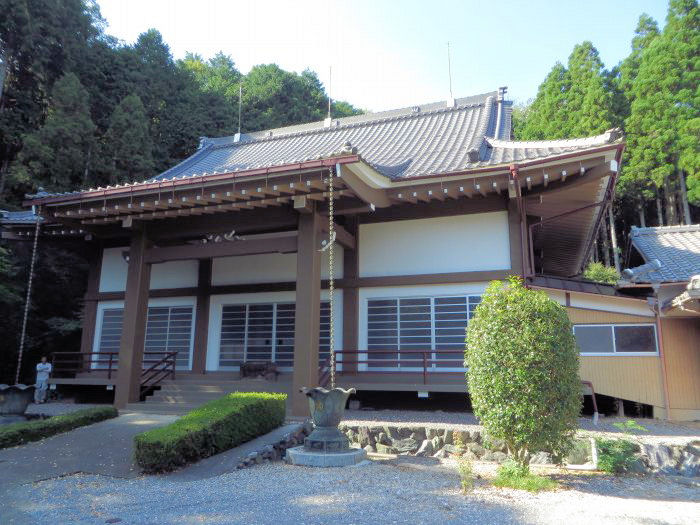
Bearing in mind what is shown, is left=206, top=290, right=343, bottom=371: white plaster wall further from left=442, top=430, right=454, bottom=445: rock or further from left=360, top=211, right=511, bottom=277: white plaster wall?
left=442, top=430, right=454, bottom=445: rock

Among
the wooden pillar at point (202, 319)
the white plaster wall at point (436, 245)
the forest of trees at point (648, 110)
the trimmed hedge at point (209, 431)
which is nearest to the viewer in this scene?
the trimmed hedge at point (209, 431)

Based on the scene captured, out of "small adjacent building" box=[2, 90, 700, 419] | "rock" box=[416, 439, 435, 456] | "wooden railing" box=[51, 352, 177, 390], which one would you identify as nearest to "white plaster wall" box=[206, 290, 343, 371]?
"small adjacent building" box=[2, 90, 700, 419]

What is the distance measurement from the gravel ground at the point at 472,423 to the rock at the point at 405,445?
30cm

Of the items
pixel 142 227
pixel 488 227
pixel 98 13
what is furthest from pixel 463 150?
pixel 98 13

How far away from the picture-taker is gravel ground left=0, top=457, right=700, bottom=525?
Result: 13.9ft

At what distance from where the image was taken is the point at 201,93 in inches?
1156

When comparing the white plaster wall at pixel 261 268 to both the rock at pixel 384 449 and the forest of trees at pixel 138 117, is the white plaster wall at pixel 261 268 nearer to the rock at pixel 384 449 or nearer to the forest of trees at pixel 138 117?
the rock at pixel 384 449

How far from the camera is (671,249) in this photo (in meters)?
11.7

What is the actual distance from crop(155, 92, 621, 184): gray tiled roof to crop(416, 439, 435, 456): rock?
472 cm

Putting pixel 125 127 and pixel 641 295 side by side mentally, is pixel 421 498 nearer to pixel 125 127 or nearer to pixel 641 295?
pixel 641 295

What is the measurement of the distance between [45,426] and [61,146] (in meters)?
13.3

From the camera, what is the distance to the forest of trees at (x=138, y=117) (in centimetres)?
1706

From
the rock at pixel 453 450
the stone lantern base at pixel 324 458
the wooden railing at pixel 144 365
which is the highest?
the wooden railing at pixel 144 365

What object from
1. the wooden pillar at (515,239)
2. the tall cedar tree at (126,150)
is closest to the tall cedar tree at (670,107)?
the wooden pillar at (515,239)
